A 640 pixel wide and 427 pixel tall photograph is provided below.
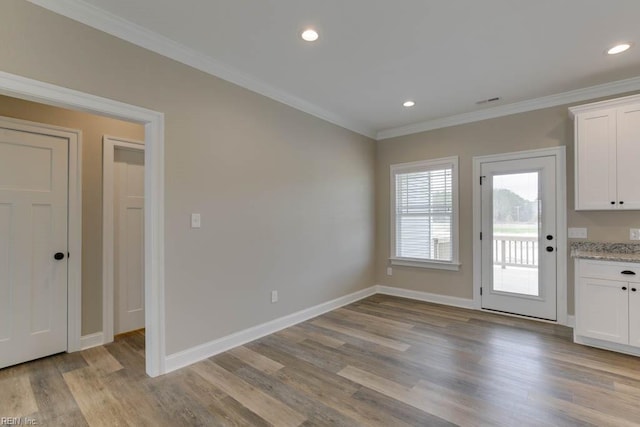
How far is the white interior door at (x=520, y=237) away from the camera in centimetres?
380

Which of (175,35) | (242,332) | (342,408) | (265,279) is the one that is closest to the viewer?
(342,408)

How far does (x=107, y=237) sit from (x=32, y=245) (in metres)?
0.59

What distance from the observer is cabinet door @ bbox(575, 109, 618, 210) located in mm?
3143

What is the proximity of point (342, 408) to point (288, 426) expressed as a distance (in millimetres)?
399

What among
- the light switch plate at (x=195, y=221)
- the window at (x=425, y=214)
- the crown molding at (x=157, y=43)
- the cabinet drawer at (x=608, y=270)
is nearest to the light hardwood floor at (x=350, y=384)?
the cabinet drawer at (x=608, y=270)

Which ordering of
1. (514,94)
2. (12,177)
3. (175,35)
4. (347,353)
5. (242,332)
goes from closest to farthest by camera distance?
(175,35), (12,177), (347,353), (242,332), (514,94)

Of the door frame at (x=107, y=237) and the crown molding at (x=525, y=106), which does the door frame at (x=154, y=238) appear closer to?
the door frame at (x=107, y=237)

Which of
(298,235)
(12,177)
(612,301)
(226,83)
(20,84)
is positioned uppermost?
(226,83)

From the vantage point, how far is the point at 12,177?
2732 millimetres

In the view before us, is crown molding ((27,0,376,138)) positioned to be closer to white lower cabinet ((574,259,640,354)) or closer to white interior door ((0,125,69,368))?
white interior door ((0,125,69,368))

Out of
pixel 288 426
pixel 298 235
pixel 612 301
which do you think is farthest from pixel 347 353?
pixel 612 301

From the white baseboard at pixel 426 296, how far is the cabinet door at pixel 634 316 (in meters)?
1.70

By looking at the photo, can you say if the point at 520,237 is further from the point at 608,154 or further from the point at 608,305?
the point at 608,154

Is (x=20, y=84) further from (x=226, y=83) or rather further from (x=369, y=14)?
(x=369, y=14)
